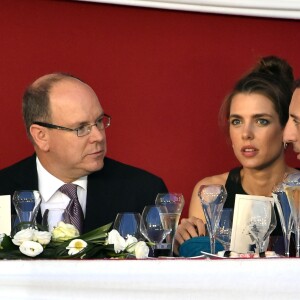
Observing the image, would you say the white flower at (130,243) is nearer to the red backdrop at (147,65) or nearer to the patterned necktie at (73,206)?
the patterned necktie at (73,206)

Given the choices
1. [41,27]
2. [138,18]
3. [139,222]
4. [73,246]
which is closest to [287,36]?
[138,18]

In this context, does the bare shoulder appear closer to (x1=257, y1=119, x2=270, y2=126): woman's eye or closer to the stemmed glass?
(x1=257, y1=119, x2=270, y2=126): woman's eye

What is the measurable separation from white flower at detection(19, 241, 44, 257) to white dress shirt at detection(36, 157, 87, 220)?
0.93 metres

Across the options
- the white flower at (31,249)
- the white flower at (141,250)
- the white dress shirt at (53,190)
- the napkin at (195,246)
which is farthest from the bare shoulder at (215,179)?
the white flower at (31,249)

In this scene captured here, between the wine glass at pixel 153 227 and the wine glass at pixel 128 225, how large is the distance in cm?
1

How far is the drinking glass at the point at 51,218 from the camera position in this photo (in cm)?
233

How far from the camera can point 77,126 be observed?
3115mm

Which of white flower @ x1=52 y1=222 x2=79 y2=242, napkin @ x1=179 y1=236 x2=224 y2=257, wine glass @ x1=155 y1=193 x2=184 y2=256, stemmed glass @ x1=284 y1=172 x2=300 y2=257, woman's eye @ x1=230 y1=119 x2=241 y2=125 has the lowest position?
napkin @ x1=179 y1=236 x2=224 y2=257

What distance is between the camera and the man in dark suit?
10.1 feet

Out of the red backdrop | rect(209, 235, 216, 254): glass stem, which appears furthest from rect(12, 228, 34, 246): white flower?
the red backdrop

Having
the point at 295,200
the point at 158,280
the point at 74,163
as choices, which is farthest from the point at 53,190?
the point at 158,280

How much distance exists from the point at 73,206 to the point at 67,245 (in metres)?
0.80

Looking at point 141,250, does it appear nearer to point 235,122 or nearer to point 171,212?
point 171,212

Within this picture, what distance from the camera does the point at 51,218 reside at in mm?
2352
